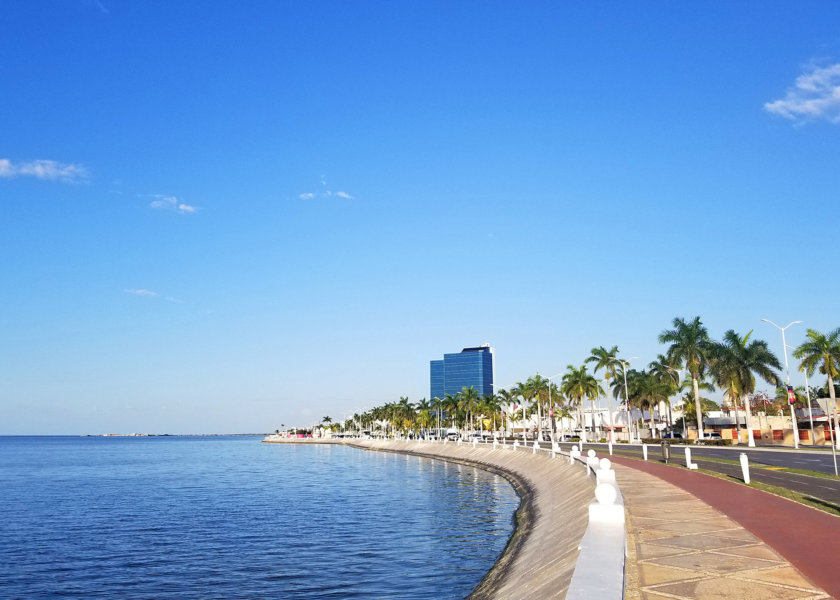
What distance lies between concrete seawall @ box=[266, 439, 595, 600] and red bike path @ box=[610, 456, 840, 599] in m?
4.28

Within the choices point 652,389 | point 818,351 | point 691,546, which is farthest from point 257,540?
point 652,389

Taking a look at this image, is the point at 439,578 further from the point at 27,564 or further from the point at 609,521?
the point at 27,564

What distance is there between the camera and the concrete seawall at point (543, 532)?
16297mm

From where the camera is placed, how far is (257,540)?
35938mm

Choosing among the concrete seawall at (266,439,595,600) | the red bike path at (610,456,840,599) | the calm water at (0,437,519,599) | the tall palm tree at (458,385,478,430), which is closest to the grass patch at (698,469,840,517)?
the red bike path at (610,456,840,599)

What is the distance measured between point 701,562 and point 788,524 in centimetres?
614

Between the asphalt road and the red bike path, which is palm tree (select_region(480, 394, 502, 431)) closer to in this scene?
the asphalt road

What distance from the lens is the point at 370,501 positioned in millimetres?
53531

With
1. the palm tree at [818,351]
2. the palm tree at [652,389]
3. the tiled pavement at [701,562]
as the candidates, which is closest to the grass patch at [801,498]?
the tiled pavement at [701,562]

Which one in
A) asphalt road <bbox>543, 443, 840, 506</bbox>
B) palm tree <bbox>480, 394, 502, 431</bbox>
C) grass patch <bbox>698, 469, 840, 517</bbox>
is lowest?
asphalt road <bbox>543, 443, 840, 506</bbox>

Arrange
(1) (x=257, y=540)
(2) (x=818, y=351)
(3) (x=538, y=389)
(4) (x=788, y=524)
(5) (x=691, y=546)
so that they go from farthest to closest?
1. (3) (x=538, y=389)
2. (2) (x=818, y=351)
3. (1) (x=257, y=540)
4. (4) (x=788, y=524)
5. (5) (x=691, y=546)

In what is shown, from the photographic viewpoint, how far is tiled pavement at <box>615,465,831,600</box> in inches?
399

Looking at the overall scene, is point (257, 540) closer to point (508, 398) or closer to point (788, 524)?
point (788, 524)

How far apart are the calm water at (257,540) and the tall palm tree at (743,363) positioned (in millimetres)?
33446
